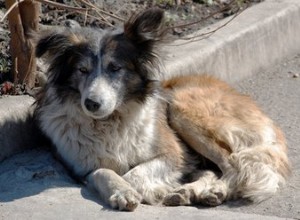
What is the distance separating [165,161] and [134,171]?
11.5 inches

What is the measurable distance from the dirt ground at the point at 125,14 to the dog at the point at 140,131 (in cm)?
111

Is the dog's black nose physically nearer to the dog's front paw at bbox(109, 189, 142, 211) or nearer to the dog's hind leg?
the dog's front paw at bbox(109, 189, 142, 211)

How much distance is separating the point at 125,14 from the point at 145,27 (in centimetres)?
271

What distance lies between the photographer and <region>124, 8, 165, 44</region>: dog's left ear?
6242 mm

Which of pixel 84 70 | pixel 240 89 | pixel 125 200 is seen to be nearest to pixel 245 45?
pixel 240 89

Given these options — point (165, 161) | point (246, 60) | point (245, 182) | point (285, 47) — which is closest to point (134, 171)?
point (165, 161)

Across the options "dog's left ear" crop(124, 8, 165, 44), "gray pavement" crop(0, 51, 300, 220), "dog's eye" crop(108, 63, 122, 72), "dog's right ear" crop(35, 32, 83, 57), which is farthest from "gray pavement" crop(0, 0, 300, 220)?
"dog's left ear" crop(124, 8, 165, 44)

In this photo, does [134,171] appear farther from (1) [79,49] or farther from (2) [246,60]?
(2) [246,60]

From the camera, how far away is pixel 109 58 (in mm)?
6105

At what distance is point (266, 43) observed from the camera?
9297 millimetres

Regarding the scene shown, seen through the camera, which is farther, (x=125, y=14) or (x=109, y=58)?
(x=125, y=14)

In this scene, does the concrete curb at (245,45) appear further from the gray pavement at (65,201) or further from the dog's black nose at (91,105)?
the dog's black nose at (91,105)

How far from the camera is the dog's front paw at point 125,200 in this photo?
220 inches

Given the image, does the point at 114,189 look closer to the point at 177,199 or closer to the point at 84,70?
the point at 177,199
